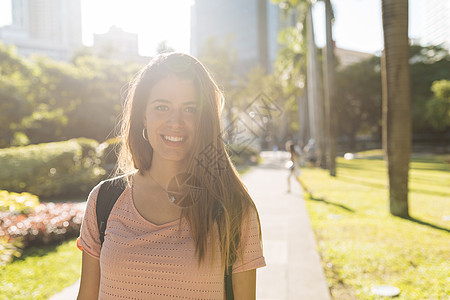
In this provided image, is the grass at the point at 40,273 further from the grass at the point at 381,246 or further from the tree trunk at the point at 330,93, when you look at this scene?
the tree trunk at the point at 330,93

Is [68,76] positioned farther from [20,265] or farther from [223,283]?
[223,283]

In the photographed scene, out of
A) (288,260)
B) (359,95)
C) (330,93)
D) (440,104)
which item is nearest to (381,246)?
(288,260)

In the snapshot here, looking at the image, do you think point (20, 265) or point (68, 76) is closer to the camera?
point (20, 265)

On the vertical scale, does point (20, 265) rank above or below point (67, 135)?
below

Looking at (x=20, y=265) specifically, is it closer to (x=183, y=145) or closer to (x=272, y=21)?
(x=183, y=145)

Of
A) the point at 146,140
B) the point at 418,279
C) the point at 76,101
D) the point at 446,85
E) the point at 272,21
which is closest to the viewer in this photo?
the point at 146,140

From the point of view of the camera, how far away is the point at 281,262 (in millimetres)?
5195

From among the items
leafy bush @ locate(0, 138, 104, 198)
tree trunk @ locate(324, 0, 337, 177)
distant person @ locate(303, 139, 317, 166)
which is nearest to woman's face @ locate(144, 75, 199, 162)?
leafy bush @ locate(0, 138, 104, 198)

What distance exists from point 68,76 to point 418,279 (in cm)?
2823

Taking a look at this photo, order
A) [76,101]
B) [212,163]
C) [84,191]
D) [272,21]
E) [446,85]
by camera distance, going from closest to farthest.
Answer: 1. [212,163]
2. [84,191]
3. [446,85]
4. [76,101]
5. [272,21]

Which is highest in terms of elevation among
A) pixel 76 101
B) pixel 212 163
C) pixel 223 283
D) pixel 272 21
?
pixel 272 21

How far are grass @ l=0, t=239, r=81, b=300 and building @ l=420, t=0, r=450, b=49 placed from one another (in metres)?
123

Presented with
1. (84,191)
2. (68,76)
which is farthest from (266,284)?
(68,76)

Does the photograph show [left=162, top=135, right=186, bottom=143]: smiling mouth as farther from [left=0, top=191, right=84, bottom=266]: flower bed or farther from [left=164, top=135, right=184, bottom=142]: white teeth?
[left=0, top=191, right=84, bottom=266]: flower bed
